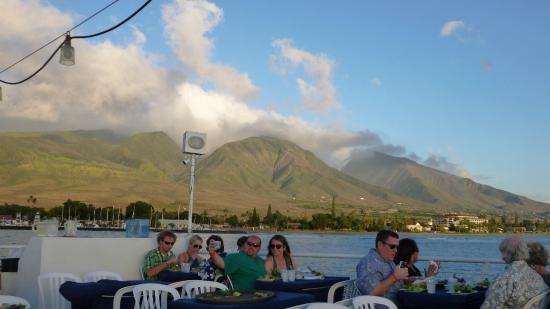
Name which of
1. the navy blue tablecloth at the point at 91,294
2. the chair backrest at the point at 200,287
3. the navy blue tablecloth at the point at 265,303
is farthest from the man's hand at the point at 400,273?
the navy blue tablecloth at the point at 91,294

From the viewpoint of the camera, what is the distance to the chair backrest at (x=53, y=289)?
545 centimetres

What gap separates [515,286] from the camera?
4.00 meters

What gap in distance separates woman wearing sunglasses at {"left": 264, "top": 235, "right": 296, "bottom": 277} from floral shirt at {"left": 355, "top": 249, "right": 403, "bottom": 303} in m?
1.47

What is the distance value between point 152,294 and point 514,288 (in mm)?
2665

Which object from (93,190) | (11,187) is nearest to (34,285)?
(93,190)

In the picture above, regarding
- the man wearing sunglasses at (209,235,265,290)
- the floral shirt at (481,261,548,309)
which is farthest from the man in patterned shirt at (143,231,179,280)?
the floral shirt at (481,261,548,309)

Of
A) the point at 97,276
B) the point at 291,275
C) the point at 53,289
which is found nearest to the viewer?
the point at 53,289

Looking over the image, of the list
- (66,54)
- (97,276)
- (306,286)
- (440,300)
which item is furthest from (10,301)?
(66,54)

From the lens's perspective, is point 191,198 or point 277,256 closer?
point 277,256

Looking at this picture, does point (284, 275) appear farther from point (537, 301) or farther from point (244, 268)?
point (537, 301)

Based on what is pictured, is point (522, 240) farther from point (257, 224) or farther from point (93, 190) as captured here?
point (93, 190)

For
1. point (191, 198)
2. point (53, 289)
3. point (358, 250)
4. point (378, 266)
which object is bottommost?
point (358, 250)

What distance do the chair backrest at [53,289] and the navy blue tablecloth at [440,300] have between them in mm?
2870

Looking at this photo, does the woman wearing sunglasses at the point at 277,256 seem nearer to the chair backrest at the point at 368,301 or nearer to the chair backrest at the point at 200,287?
the chair backrest at the point at 200,287
